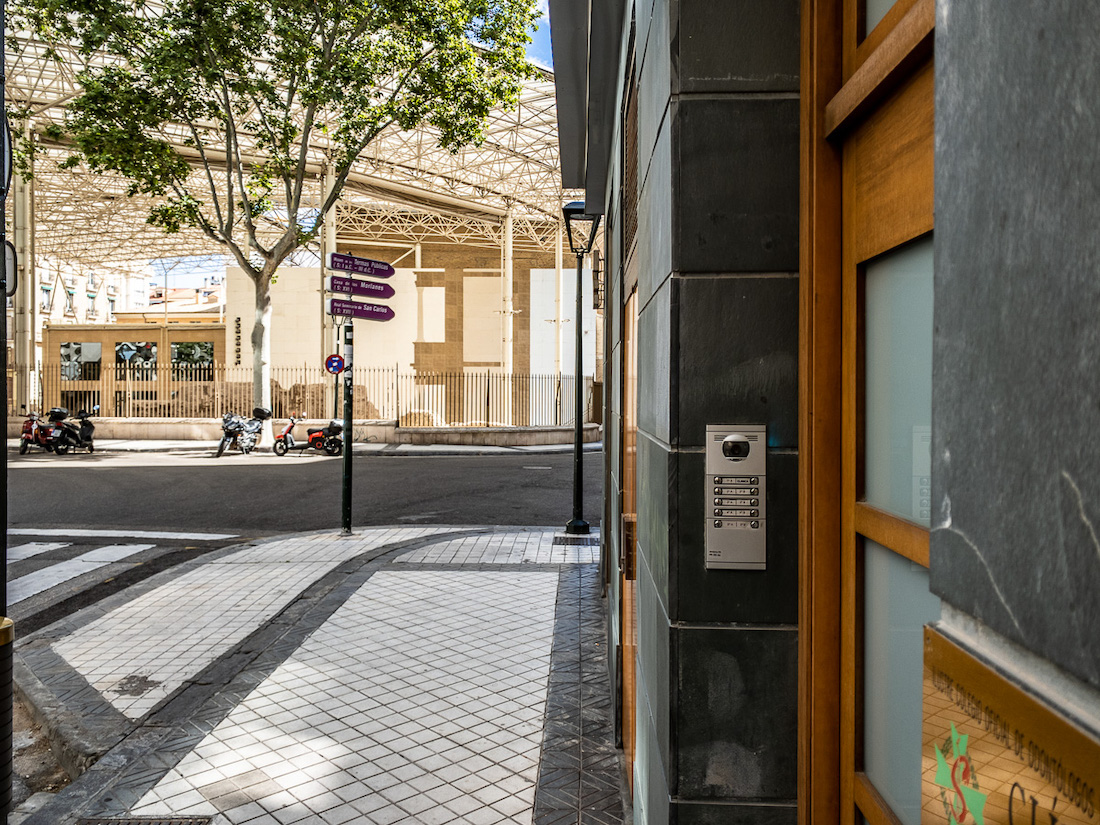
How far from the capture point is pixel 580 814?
321 cm

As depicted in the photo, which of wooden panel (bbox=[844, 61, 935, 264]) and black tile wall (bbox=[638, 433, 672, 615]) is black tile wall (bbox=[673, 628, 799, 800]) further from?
wooden panel (bbox=[844, 61, 935, 264])

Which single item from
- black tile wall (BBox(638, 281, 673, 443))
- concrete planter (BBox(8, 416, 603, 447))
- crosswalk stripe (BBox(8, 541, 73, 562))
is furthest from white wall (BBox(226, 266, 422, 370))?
black tile wall (BBox(638, 281, 673, 443))

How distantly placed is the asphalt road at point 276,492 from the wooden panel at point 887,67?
28.9 ft

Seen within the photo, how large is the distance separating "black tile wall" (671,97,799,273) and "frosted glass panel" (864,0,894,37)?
258 millimetres

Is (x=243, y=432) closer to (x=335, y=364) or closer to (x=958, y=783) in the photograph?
(x=335, y=364)

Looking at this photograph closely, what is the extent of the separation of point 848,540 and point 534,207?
3648 centimetres

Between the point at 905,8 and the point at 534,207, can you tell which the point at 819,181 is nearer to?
the point at 905,8

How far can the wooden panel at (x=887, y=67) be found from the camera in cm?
114

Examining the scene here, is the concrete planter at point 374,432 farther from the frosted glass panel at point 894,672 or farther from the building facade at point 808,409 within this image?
the frosted glass panel at point 894,672

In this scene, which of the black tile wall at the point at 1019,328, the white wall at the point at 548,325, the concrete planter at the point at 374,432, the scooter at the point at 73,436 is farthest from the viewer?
the white wall at the point at 548,325

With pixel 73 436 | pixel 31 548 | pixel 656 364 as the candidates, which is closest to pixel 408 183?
pixel 73 436

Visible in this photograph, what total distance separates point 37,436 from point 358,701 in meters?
21.1

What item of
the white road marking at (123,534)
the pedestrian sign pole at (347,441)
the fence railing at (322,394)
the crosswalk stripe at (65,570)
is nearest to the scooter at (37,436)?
the fence railing at (322,394)

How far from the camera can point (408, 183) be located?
117 feet
